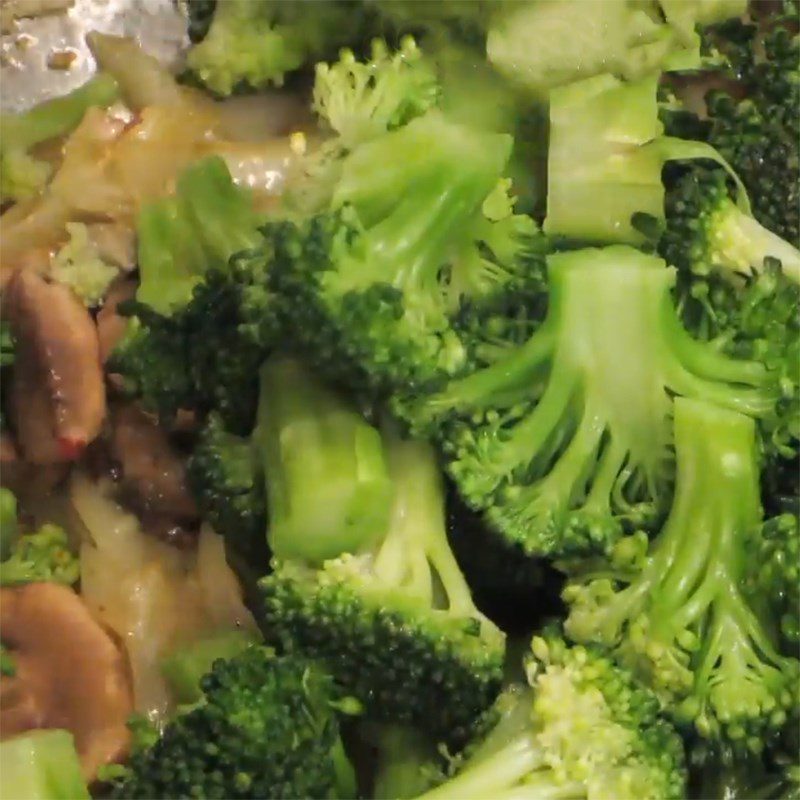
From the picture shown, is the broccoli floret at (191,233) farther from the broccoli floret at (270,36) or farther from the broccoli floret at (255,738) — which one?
the broccoli floret at (255,738)

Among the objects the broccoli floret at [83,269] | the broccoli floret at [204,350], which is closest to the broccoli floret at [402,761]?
the broccoli floret at [204,350]

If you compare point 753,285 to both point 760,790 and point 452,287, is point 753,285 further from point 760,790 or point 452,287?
point 760,790

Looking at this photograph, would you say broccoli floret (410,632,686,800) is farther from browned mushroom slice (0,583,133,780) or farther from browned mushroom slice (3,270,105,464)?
browned mushroom slice (3,270,105,464)

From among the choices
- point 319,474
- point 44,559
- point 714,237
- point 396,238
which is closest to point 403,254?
point 396,238

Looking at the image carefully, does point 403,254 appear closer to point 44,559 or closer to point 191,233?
point 191,233

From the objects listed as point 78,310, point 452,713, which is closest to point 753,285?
point 452,713

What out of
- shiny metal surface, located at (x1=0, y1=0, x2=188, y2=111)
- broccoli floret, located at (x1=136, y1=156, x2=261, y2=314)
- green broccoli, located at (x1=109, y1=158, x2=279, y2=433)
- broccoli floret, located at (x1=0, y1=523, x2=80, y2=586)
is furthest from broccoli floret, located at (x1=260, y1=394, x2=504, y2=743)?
shiny metal surface, located at (x1=0, y1=0, x2=188, y2=111)
